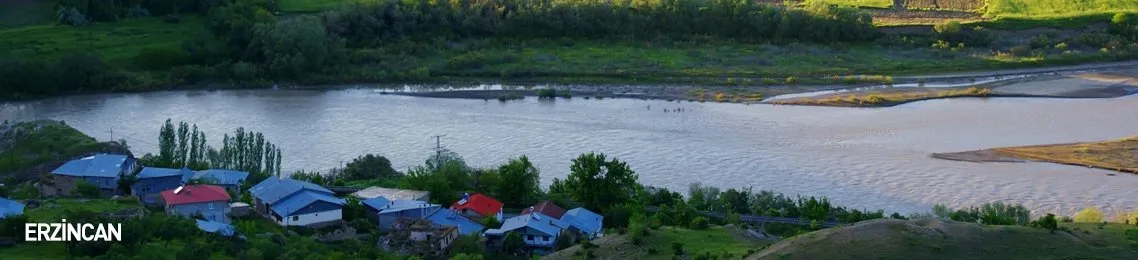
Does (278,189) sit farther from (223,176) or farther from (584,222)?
(584,222)

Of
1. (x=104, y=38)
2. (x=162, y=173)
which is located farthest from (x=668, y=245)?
(x=104, y=38)

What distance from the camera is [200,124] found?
122 ft

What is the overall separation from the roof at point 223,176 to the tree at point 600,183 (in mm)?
6197

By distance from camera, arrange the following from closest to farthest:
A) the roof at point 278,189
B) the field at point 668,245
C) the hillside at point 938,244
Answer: the hillside at point 938,244 < the field at point 668,245 < the roof at point 278,189

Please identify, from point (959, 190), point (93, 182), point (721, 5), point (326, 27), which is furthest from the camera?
point (721, 5)

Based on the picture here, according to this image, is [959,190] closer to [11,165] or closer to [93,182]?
[93,182]

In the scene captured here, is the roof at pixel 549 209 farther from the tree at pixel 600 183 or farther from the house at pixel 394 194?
the house at pixel 394 194

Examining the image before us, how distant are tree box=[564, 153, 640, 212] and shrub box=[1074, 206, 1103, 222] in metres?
7.39

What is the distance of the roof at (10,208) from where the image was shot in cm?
2195

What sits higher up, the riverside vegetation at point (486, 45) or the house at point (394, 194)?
the riverside vegetation at point (486, 45)

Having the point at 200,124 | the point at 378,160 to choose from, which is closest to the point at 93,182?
the point at 378,160

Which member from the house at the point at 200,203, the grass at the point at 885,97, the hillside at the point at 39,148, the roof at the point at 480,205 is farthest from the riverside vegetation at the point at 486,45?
the house at the point at 200,203

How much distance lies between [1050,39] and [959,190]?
2474 cm

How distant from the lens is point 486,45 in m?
50.0
